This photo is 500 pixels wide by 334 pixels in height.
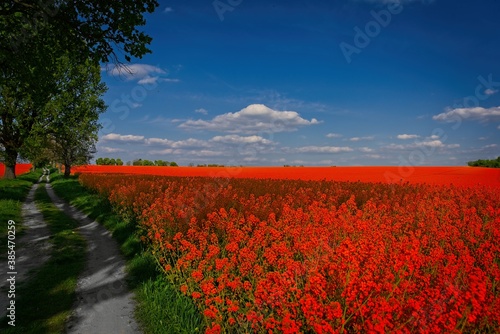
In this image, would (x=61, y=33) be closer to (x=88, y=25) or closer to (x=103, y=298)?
(x=88, y=25)

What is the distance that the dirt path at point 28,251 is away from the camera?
8.03m

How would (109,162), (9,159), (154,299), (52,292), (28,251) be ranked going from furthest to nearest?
(109,162) → (9,159) → (28,251) → (52,292) → (154,299)

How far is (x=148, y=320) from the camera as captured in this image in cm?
624

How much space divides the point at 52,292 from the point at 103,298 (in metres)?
1.30

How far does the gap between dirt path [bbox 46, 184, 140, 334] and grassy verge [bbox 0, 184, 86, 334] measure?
22 cm

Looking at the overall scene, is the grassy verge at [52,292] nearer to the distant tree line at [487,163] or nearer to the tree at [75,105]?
the tree at [75,105]

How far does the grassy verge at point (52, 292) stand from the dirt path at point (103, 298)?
0.22 metres

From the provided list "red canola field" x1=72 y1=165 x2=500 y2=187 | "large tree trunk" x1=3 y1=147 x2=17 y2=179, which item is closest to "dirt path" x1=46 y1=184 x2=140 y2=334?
"red canola field" x1=72 y1=165 x2=500 y2=187

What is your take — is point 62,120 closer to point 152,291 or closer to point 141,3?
point 141,3

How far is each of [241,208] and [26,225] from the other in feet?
33.0

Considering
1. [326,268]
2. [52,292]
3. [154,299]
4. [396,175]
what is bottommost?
[52,292]

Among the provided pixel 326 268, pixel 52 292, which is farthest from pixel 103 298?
pixel 326 268

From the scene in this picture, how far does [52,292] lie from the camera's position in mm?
7516

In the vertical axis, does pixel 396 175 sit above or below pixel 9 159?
below
